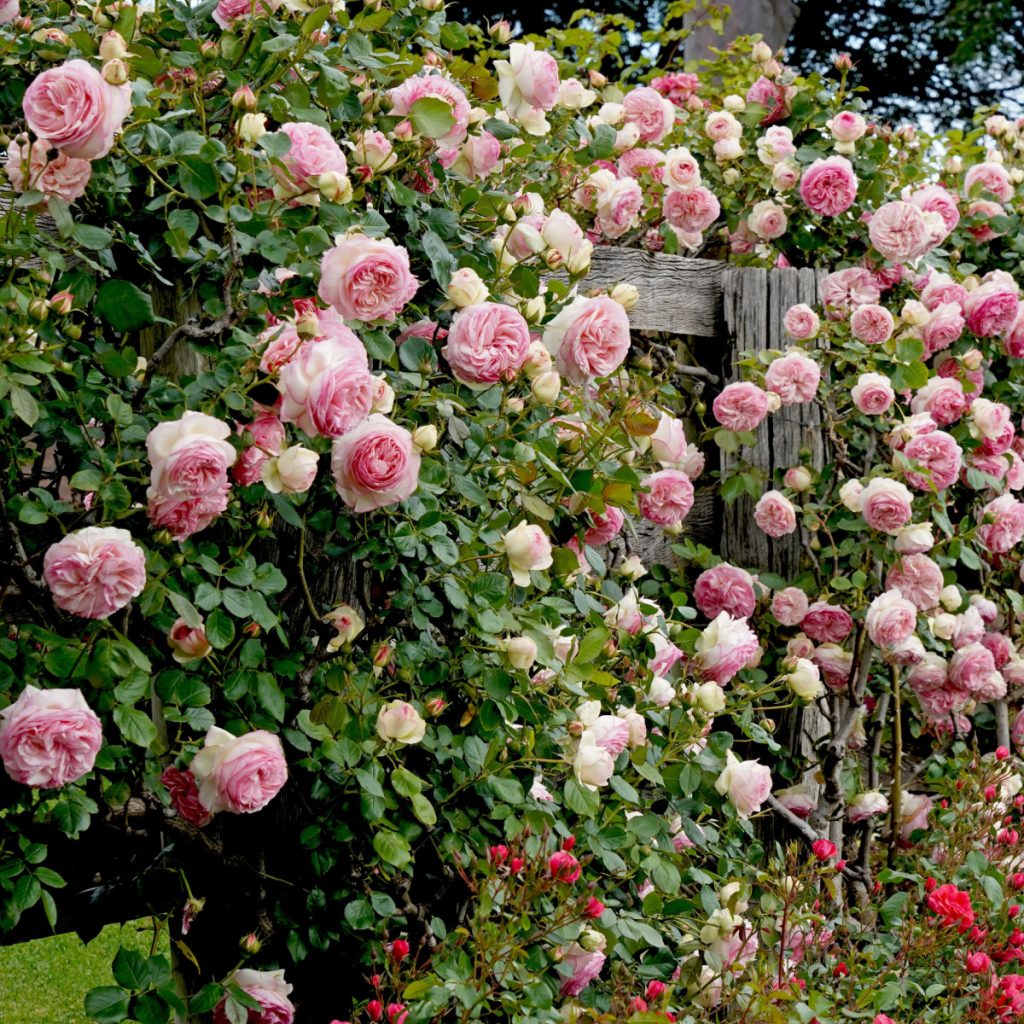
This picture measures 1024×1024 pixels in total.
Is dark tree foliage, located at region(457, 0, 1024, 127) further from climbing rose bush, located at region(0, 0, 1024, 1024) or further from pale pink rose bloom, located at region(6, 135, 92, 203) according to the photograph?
pale pink rose bloom, located at region(6, 135, 92, 203)

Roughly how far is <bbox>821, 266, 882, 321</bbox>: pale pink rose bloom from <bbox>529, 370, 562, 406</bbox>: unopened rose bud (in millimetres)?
1225

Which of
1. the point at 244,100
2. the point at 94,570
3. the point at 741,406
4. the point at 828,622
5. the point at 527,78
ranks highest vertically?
the point at 244,100

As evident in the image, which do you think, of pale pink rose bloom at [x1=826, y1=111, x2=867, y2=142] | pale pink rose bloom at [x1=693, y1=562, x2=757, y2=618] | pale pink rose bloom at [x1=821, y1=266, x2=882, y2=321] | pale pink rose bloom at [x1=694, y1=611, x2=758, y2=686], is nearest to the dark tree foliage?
pale pink rose bloom at [x1=826, y1=111, x2=867, y2=142]

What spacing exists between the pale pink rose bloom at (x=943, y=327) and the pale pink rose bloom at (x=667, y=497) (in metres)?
0.73

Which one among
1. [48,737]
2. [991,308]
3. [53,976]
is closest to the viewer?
[48,737]

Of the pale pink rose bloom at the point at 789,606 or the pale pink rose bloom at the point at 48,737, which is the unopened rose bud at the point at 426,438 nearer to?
the pale pink rose bloom at the point at 48,737

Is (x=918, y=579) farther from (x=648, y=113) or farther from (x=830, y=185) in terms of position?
(x=648, y=113)

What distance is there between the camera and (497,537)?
1.87 m

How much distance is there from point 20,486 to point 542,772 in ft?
2.84

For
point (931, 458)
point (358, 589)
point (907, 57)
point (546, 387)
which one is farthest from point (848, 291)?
point (907, 57)

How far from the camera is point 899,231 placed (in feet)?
9.33

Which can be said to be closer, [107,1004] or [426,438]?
[107,1004]

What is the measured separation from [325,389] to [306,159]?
0.35m

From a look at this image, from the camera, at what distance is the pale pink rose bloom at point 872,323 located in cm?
277
